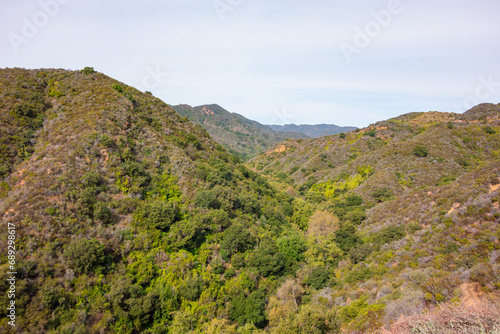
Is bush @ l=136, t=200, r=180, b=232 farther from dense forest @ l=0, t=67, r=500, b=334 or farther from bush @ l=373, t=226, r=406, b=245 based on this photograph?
bush @ l=373, t=226, r=406, b=245

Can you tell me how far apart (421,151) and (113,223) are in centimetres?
6124

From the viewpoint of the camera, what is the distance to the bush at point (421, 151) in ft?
174

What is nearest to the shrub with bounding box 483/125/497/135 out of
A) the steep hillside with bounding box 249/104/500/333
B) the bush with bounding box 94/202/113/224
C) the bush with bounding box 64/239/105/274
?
the steep hillside with bounding box 249/104/500/333


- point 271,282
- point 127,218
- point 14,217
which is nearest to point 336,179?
point 271,282

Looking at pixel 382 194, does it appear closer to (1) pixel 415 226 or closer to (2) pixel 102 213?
(1) pixel 415 226

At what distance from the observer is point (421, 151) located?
174ft

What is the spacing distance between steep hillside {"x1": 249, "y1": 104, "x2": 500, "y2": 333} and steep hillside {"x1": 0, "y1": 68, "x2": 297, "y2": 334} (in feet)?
29.4

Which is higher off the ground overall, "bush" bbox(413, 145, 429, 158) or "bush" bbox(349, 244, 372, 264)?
"bush" bbox(413, 145, 429, 158)

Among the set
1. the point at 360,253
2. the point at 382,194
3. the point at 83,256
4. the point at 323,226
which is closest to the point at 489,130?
the point at 382,194

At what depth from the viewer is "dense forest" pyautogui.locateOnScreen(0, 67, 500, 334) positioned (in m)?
17.4

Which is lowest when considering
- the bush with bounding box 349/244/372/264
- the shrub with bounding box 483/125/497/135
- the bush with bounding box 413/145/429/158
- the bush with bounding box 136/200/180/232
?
the bush with bounding box 349/244/372/264

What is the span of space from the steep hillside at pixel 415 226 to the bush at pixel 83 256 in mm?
21490

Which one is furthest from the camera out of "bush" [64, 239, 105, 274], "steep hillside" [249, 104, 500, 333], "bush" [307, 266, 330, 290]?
"bush" [307, 266, 330, 290]

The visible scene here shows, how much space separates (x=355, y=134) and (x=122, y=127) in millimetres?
82158
